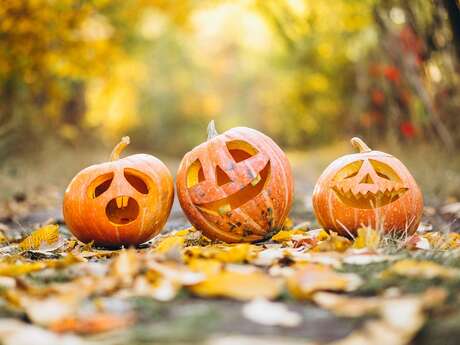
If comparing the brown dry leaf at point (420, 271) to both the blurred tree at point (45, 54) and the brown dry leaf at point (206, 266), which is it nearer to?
the brown dry leaf at point (206, 266)

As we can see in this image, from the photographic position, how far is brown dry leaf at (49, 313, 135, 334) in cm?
142

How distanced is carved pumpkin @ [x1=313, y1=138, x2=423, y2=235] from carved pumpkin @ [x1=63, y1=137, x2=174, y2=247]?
0.83 meters

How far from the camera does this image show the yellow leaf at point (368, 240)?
2.37m

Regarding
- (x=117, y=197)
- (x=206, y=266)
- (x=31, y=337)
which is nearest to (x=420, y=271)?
(x=206, y=266)

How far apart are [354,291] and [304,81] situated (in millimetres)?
15078

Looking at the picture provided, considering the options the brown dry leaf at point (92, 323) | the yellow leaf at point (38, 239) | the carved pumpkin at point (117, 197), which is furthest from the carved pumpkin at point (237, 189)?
the brown dry leaf at point (92, 323)

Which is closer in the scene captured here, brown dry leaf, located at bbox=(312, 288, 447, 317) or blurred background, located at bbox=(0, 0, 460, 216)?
brown dry leaf, located at bbox=(312, 288, 447, 317)

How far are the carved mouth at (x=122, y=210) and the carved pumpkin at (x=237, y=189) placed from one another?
1.06 feet

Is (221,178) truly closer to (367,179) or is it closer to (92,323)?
(367,179)

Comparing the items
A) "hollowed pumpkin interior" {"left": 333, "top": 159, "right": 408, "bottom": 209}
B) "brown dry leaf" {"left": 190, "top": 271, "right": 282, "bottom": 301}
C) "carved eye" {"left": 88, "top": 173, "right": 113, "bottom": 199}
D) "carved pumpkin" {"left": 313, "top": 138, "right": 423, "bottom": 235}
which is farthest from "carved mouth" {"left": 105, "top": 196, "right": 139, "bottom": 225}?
"brown dry leaf" {"left": 190, "top": 271, "right": 282, "bottom": 301}

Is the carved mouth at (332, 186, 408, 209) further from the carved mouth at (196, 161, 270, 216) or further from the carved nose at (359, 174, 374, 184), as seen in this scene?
the carved mouth at (196, 161, 270, 216)

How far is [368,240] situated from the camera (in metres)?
2.38

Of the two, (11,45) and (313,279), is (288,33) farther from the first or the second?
(313,279)

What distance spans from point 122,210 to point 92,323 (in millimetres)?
1778
